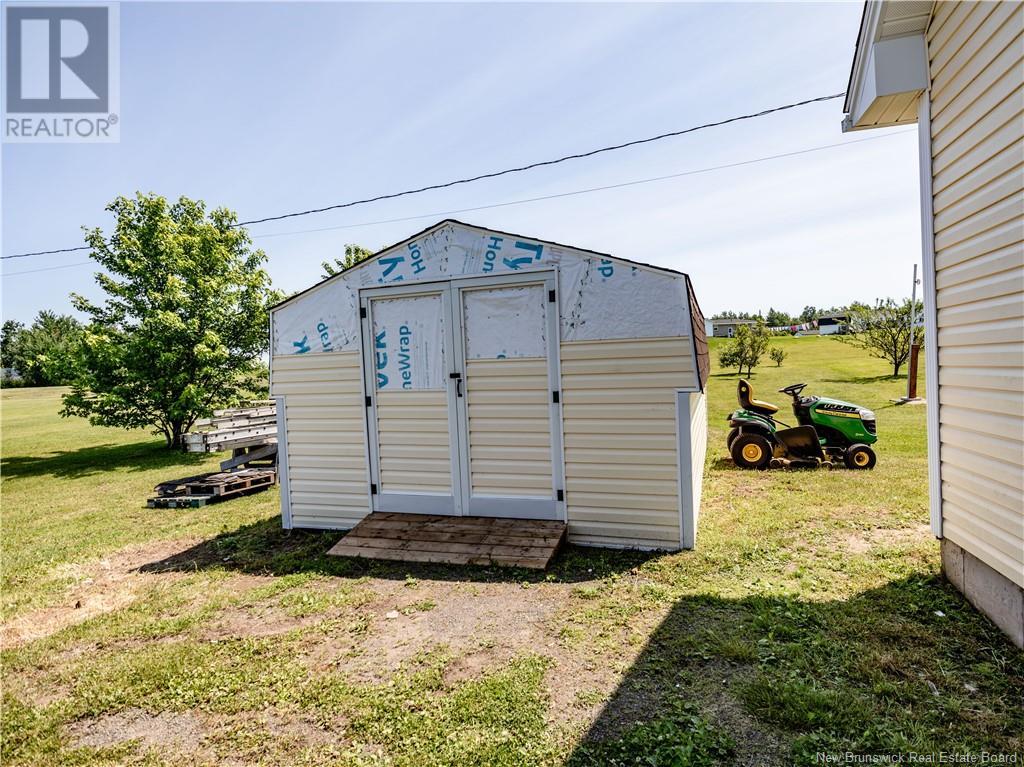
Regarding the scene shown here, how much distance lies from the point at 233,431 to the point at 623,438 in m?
7.77

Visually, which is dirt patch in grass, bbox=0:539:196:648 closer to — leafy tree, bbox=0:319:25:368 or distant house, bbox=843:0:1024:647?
distant house, bbox=843:0:1024:647

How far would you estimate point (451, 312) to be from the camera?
563 centimetres

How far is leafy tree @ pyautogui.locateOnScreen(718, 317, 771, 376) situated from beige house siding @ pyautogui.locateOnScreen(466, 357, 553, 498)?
2247cm

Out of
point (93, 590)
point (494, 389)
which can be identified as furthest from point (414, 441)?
point (93, 590)

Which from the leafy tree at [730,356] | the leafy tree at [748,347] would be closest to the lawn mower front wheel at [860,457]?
the leafy tree at [748,347]

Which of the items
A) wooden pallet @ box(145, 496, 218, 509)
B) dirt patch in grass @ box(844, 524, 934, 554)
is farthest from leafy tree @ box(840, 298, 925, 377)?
wooden pallet @ box(145, 496, 218, 509)

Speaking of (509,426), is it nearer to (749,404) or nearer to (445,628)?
(445,628)

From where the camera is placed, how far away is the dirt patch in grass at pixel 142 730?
272 centimetres

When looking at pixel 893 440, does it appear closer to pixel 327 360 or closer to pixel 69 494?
pixel 327 360

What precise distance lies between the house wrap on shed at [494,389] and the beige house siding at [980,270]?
1893 millimetres

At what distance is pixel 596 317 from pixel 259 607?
400cm

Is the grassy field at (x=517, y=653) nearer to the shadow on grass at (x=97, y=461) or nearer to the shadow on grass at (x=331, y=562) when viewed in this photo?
the shadow on grass at (x=331, y=562)

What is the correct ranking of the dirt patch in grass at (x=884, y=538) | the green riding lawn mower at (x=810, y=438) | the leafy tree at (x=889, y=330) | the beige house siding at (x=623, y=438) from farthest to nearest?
the leafy tree at (x=889, y=330) < the green riding lawn mower at (x=810, y=438) < the beige house siding at (x=623, y=438) < the dirt patch in grass at (x=884, y=538)

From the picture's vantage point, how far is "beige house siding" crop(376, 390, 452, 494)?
5.75 meters
